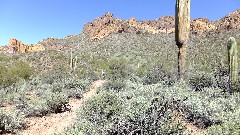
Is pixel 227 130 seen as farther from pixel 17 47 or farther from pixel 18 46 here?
pixel 18 46

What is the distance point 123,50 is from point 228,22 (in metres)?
21.6

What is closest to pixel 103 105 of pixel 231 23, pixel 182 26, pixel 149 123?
pixel 149 123

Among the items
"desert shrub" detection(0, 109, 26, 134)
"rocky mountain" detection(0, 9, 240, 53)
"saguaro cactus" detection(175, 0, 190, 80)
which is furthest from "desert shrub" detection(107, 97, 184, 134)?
"rocky mountain" detection(0, 9, 240, 53)

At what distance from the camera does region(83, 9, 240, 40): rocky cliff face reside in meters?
58.2

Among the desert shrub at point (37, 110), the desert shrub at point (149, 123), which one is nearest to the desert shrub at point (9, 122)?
the desert shrub at point (37, 110)

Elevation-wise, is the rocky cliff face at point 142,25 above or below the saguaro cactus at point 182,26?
above

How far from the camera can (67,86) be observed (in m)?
15.3

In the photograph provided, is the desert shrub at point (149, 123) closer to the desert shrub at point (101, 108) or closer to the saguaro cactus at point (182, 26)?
the desert shrub at point (101, 108)

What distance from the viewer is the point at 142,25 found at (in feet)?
309

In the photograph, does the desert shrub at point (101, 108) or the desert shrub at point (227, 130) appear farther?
the desert shrub at point (101, 108)

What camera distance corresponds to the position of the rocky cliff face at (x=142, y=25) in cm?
5825

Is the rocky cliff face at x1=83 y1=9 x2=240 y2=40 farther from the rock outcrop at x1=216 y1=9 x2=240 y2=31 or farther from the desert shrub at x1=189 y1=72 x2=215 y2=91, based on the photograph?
the desert shrub at x1=189 y1=72 x2=215 y2=91

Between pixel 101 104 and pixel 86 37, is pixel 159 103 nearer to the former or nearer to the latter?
pixel 101 104

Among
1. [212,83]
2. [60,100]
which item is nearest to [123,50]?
[212,83]
